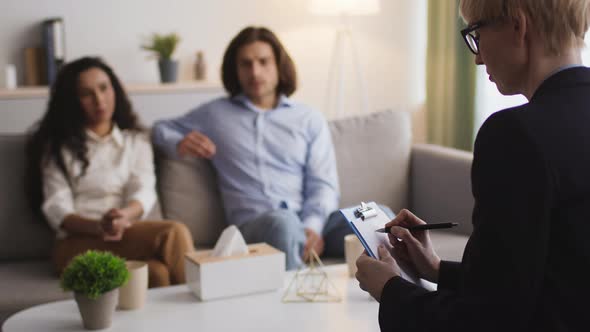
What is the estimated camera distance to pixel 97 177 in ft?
8.55

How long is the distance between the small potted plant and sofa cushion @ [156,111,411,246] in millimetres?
1090

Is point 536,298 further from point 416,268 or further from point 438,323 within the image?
point 416,268

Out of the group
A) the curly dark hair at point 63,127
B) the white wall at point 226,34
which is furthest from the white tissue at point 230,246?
the white wall at point 226,34

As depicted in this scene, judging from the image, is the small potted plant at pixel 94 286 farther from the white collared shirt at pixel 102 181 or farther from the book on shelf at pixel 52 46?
the book on shelf at pixel 52 46

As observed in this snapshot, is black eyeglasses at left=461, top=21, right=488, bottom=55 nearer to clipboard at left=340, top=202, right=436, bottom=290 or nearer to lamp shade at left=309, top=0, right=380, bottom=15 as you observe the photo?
clipboard at left=340, top=202, right=436, bottom=290

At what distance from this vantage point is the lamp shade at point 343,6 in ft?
14.0

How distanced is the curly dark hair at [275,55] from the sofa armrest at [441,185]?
581mm

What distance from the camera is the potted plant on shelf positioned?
4328 millimetres

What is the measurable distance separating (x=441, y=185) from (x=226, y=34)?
223cm

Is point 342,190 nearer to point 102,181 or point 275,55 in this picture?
point 275,55

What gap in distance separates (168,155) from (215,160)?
0.17 metres

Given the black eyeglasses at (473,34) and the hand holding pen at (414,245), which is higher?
the black eyeglasses at (473,34)

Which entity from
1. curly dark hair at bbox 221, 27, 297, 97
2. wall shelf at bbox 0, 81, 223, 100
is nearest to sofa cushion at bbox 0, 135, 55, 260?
curly dark hair at bbox 221, 27, 297, 97

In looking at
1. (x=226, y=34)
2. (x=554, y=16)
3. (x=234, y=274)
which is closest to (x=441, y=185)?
(x=234, y=274)
